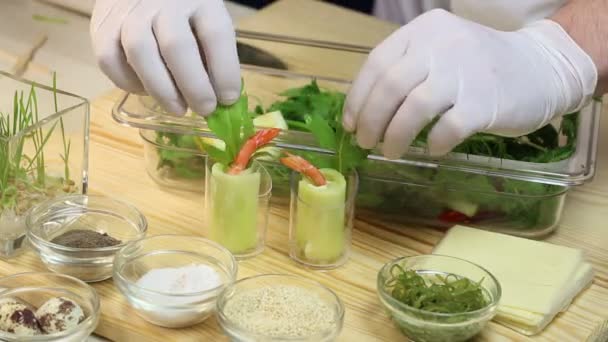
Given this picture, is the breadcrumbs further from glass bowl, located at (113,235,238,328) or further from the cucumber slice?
the cucumber slice

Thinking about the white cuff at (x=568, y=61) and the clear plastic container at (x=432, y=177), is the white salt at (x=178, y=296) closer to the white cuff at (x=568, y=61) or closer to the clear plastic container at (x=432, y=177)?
the clear plastic container at (x=432, y=177)

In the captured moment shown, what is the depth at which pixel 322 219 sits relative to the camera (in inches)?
44.1

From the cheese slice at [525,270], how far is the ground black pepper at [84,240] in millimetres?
377

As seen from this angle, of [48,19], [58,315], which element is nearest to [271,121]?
[58,315]

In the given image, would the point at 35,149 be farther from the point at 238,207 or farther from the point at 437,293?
the point at 437,293

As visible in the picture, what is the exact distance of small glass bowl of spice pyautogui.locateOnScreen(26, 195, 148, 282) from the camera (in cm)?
106

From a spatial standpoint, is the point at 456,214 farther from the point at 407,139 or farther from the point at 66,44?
the point at 66,44

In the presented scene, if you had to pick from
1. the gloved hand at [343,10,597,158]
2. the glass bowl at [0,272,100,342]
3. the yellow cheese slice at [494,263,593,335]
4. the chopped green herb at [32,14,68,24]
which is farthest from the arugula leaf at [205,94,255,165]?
the chopped green herb at [32,14,68,24]

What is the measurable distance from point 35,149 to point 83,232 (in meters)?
0.12

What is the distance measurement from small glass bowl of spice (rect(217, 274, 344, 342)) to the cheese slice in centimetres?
18

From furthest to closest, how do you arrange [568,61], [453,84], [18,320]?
[568,61], [453,84], [18,320]

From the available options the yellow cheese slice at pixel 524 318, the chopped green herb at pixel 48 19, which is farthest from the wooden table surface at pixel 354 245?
the chopped green herb at pixel 48 19

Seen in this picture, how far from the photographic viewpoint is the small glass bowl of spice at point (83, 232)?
1.06 meters

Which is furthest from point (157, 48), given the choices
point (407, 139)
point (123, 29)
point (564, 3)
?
point (564, 3)
